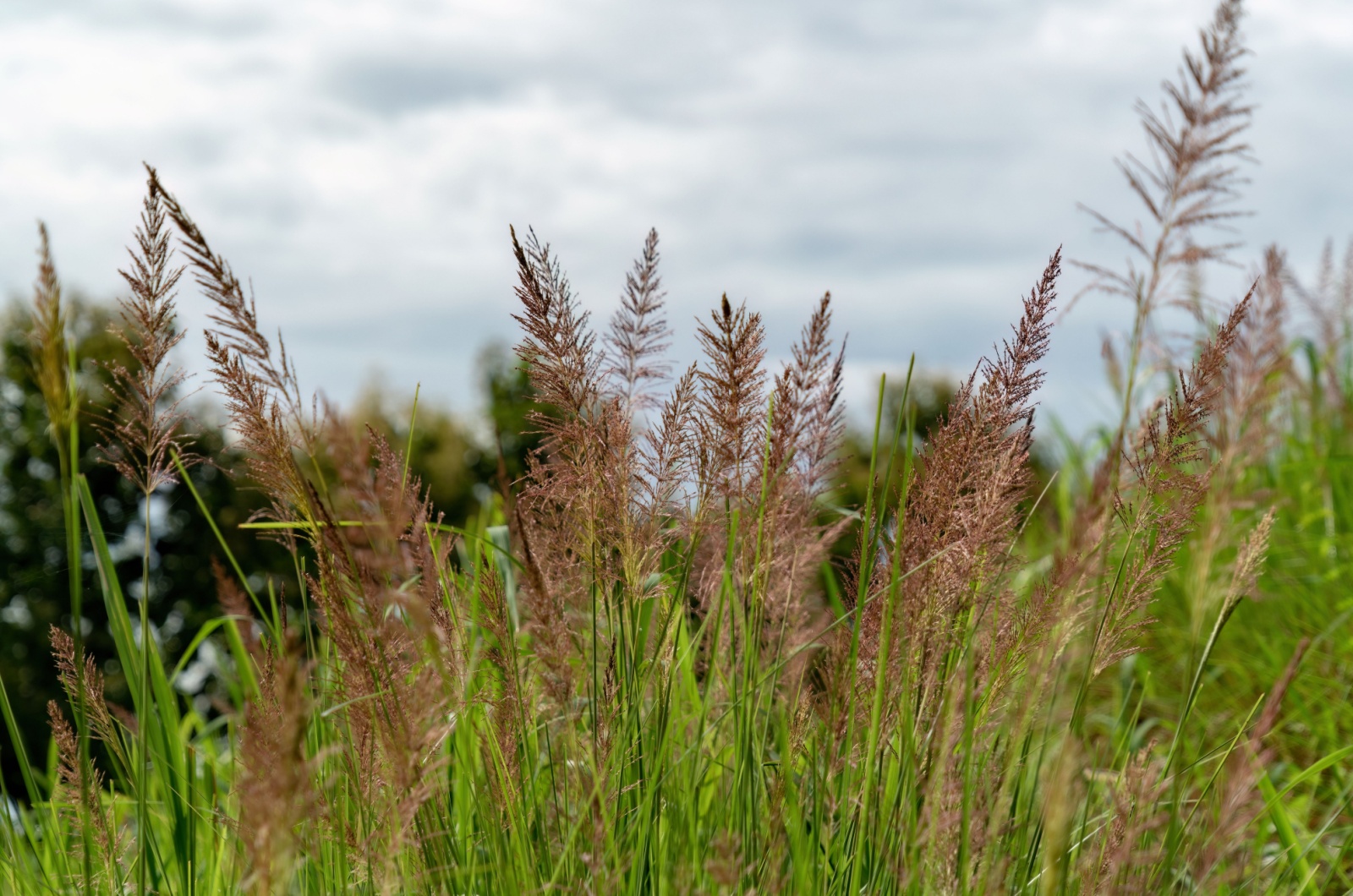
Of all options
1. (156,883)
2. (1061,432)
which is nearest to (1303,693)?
(1061,432)

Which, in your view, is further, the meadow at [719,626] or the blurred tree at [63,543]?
the blurred tree at [63,543]

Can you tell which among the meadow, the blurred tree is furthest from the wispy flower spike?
the blurred tree

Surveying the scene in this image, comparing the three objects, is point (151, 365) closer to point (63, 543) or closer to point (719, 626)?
point (719, 626)

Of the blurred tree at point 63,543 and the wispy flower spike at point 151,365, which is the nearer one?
the wispy flower spike at point 151,365

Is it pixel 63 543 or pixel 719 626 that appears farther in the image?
pixel 63 543

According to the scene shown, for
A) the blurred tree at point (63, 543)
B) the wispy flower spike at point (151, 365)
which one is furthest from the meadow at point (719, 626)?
the blurred tree at point (63, 543)

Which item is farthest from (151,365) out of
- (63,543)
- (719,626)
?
(63,543)

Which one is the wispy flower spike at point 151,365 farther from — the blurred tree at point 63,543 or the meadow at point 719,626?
the blurred tree at point 63,543

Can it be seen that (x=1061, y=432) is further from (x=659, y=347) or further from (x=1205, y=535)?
(x=1205, y=535)

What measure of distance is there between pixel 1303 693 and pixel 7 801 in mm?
4306

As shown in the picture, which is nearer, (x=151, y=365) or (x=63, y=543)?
(x=151, y=365)

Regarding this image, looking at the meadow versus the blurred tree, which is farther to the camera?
the blurred tree

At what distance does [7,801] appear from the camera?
6.61 ft

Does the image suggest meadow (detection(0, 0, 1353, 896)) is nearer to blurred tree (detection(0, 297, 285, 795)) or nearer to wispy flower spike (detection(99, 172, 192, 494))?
wispy flower spike (detection(99, 172, 192, 494))
